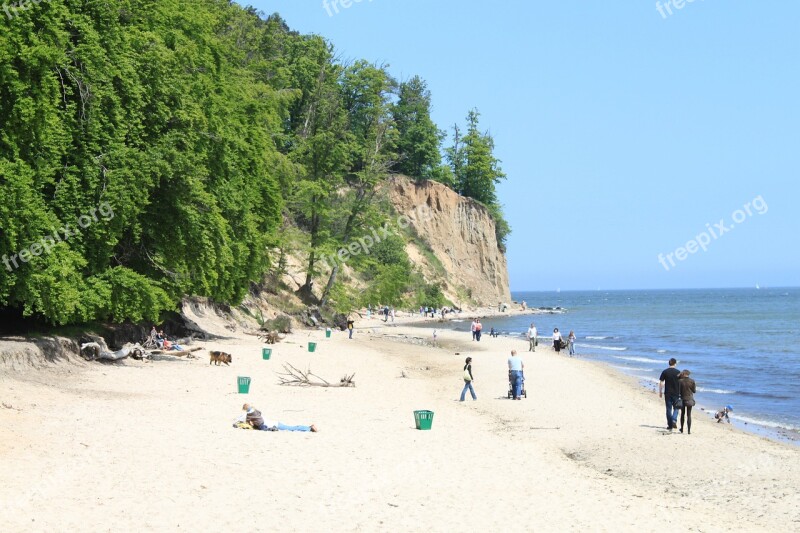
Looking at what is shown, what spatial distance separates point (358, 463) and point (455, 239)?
91846 millimetres

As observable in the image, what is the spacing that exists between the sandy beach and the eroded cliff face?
2963 inches

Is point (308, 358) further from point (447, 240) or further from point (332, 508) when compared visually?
point (447, 240)

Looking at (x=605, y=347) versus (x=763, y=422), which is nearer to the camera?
(x=763, y=422)

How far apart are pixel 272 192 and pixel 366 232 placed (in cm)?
1738

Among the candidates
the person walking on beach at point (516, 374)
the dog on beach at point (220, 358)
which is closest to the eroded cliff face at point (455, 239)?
the dog on beach at point (220, 358)

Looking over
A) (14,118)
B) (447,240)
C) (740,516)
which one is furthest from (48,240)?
(447,240)

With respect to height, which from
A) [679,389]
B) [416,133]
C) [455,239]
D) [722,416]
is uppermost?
[416,133]

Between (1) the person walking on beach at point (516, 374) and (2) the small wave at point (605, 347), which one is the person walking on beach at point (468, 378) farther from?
(2) the small wave at point (605, 347)

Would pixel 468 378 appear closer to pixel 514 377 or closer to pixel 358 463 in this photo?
pixel 514 377

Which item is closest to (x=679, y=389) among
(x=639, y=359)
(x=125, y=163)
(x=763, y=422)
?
(x=763, y=422)

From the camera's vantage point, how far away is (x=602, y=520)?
1065 centimetres

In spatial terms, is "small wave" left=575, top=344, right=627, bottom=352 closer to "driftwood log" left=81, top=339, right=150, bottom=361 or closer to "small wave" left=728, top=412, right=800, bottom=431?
"small wave" left=728, top=412, right=800, bottom=431

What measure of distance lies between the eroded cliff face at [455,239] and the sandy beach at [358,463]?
75251 mm

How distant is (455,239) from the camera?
105 meters
